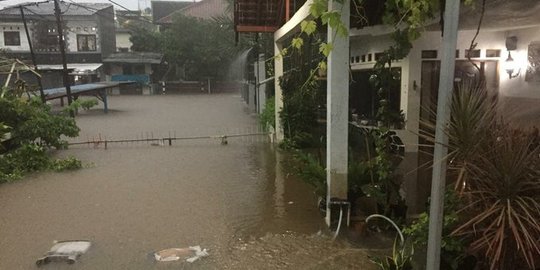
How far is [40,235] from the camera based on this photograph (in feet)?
16.7

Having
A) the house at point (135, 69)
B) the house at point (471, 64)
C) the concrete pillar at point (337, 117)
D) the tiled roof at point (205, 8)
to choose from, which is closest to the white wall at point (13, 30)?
the house at point (135, 69)

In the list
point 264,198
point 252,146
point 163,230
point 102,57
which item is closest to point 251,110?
point 252,146

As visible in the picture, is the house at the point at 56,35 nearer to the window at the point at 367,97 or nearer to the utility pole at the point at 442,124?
the window at the point at 367,97

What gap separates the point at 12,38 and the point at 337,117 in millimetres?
34268

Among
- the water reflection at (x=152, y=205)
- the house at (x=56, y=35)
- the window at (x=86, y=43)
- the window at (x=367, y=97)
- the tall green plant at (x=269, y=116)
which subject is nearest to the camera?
the water reflection at (x=152, y=205)

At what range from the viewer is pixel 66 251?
14.7 ft

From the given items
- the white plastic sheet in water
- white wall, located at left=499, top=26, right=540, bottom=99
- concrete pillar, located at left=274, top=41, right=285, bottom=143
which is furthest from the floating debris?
white wall, located at left=499, top=26, right=540, bottom=99

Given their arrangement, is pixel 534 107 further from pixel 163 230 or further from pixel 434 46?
pixel 163 230

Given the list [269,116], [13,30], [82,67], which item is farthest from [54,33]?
[269,116]

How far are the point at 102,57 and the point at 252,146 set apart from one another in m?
27.3

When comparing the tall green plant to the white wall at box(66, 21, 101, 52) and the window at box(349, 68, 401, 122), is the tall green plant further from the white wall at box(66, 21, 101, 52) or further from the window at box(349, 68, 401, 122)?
the white wall at box(66, 21, 101, 52)

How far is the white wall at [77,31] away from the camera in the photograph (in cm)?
3375

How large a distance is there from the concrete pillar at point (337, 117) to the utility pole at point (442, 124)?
2.27 metres

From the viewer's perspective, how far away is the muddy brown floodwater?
439 cm
